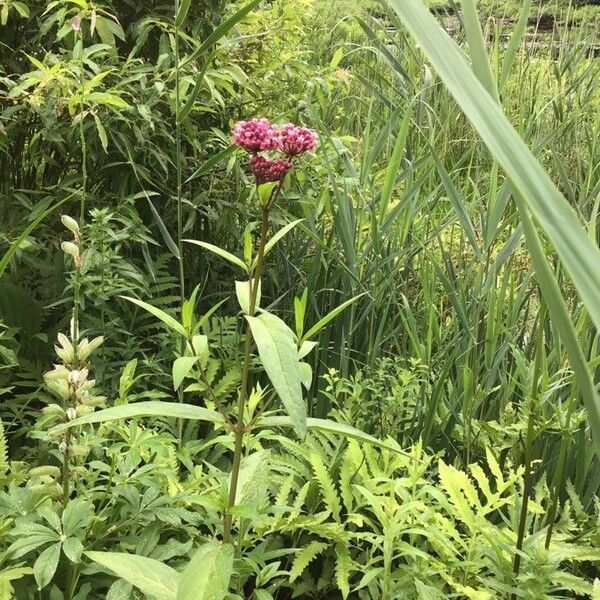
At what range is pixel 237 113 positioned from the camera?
7.21ft

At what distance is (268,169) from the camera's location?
0.88m

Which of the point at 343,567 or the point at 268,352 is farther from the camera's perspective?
the point at 343,567

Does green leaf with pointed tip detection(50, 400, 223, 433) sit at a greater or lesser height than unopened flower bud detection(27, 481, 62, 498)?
greater

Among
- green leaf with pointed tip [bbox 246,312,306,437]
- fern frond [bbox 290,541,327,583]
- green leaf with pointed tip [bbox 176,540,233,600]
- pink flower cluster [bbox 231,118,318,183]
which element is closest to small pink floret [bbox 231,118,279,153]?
pink flower cluster [bbox 231,118,318,183]

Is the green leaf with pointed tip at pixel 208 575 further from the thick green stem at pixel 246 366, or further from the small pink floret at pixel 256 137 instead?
the small pink floret at pixel 256 137

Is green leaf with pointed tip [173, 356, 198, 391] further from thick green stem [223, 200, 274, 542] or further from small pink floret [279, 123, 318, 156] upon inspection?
small pink floret [279, 123, 318, 156]

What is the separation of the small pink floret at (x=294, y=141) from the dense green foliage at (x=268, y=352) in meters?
0.12

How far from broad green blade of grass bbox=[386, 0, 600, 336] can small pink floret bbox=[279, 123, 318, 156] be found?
53cm

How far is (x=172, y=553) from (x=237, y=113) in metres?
1.48

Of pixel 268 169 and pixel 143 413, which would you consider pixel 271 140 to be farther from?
pixel 143 413

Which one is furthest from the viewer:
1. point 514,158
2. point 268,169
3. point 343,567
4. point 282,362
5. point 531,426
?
point 343,567

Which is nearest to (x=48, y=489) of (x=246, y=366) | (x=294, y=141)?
(x=246, y=366)

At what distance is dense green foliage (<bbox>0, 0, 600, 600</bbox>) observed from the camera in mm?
871

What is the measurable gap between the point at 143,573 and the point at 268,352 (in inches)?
12.7
